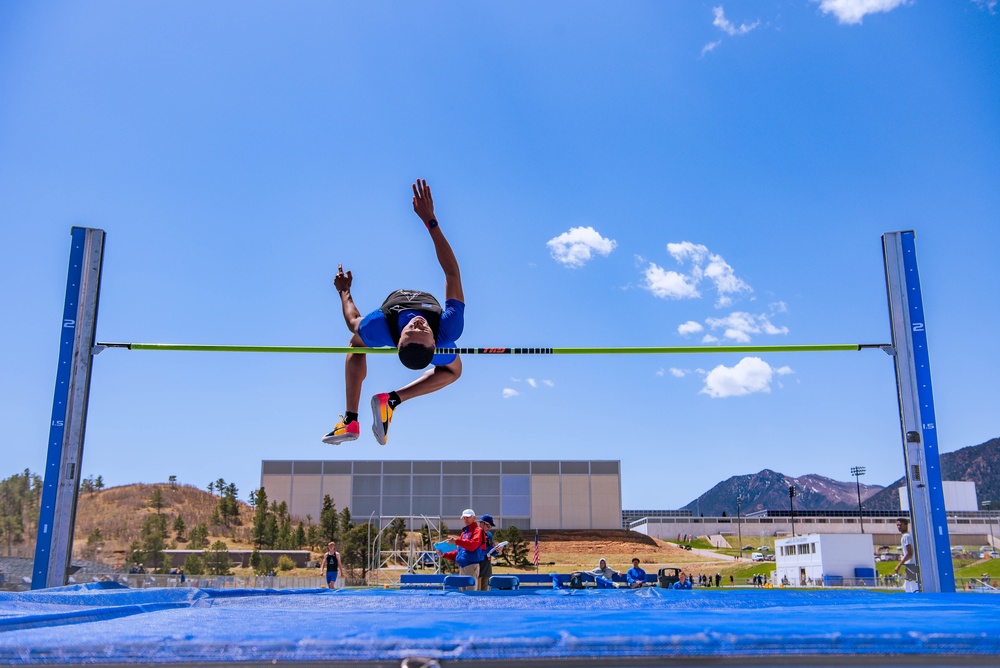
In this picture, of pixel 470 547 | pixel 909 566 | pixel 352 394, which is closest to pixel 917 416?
pixel 909 566

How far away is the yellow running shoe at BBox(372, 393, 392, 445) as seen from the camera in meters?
5.42

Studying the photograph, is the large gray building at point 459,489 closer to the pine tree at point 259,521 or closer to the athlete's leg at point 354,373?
the pine tree at point 259,521

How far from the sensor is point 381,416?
17.7 ft

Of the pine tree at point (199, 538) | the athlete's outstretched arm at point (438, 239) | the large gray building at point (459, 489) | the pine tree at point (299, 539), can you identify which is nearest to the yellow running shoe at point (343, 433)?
the athlete's outstretched arm at point (438, 239)

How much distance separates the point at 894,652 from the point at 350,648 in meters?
1.37

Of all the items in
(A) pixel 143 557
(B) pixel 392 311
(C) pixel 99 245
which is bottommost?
(A) pixel 143 557

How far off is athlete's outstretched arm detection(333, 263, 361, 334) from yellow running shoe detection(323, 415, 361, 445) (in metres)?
0.67

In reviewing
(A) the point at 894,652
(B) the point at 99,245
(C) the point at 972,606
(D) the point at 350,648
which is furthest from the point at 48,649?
(B) the point at 99,245

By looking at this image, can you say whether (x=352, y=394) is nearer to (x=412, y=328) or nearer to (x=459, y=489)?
(x=412, y=328)

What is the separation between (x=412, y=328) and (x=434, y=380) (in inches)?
28.0

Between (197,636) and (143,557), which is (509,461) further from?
(197,636)

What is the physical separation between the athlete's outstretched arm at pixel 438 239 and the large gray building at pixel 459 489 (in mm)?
48055

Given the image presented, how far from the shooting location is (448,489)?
53562 millimetres

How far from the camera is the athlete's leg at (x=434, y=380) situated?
18.6 ft
